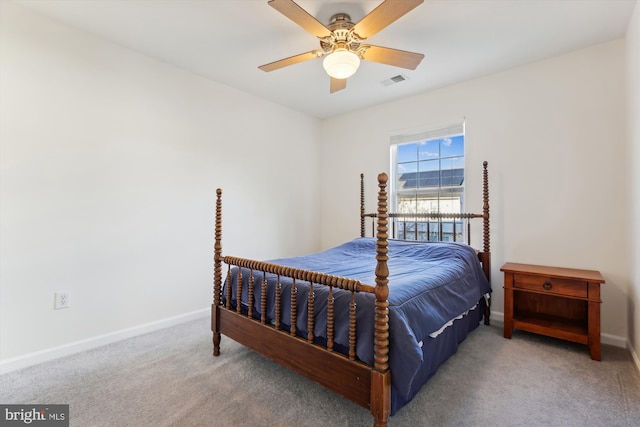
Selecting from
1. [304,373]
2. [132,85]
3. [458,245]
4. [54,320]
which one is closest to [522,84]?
[458,245]

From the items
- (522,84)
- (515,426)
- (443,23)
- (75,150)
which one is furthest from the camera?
(522,84)

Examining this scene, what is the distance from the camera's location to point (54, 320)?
2.31m

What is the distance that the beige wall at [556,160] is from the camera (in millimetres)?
2510

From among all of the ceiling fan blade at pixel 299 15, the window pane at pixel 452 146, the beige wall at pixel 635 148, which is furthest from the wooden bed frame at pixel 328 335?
the window pane at pixel 452 146

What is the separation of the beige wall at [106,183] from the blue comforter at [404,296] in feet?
3.80

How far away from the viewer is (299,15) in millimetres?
1762

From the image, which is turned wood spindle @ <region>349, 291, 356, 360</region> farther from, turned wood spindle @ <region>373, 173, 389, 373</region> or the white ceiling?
the white ceiling

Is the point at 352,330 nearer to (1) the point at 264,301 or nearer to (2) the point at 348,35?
(1) the point at 264,301

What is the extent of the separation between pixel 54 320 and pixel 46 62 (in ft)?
6.45

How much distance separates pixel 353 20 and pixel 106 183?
2.40 metres

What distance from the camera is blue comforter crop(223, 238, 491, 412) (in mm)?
1414

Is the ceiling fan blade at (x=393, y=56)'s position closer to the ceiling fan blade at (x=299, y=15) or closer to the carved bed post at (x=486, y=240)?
the ceiling fan blade at (x=299, y=15)

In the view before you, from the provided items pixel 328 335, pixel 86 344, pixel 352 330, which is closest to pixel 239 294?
pixel 328 335

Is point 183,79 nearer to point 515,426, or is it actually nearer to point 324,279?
point 324,279
